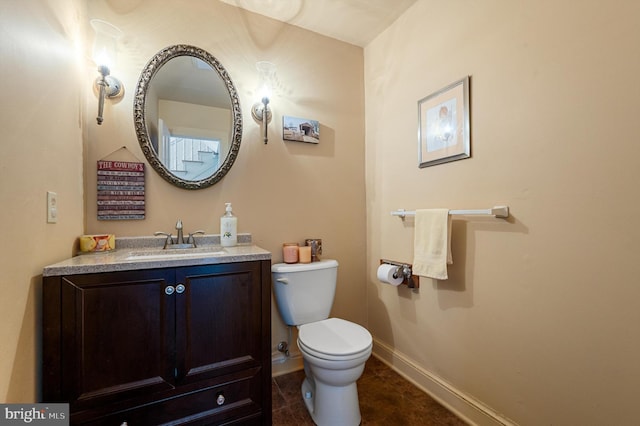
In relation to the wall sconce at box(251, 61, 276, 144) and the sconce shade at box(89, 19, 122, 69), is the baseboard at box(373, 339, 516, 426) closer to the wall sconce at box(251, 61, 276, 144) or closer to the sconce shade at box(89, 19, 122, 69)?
the wall sconce at box(251, 61, 276, 144)

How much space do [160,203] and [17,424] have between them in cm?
103

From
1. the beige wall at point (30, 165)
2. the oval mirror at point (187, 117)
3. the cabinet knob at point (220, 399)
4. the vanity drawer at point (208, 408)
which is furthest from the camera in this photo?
the oval mirror at point (187, 117)

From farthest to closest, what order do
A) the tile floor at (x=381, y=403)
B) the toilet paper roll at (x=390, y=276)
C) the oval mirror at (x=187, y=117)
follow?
the toilet paper roll at (x=390, y=276) < the oval mirror at (x=187, y=117) < the tile floor at (x=381, y=403)

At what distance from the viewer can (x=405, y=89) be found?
6.03ft

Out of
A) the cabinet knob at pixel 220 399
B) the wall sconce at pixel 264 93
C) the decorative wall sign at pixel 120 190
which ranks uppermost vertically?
the wall sconce at pixel 264 93

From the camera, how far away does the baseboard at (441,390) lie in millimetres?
1323

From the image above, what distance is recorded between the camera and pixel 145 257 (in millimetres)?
1231

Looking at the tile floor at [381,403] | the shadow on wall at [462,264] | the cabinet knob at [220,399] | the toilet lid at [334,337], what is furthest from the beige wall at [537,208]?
the cabinet knob at [220,399]

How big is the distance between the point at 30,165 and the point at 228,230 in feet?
2.82

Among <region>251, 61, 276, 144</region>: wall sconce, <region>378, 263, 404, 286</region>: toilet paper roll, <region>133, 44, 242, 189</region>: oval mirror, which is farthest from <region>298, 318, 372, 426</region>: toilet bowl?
<region>251, 61, 276, 144</region>: wall sconce

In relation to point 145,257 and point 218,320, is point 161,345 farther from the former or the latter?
point 145,257

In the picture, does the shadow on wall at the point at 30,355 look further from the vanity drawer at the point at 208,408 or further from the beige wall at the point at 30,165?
the vanity drawer at the point at 208,408

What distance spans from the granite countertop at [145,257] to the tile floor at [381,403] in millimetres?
932

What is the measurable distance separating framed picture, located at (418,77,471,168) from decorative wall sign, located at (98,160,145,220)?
1.70 meters
